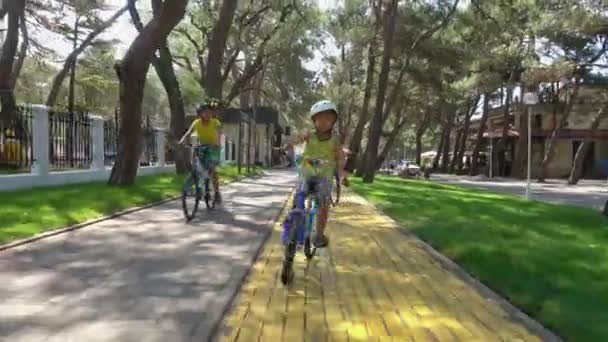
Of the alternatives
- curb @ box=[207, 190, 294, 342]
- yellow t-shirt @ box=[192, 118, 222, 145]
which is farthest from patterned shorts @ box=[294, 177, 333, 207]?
yellow t-shirt @ box=[192, 118, 222, 145]

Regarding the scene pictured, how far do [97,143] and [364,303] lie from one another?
609 inches

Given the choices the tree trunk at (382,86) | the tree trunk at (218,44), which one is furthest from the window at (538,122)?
the tree trunk at (218,44)

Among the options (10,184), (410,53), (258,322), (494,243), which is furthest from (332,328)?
(410,53)

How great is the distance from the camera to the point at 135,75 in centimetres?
1588

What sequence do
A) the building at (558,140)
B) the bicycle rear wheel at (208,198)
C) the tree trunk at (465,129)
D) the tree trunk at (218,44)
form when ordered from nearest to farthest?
1. the bicycle rear wheel at (208,198)
2. the tree trunk at (218,44)
3. the building at (558,140)
4. the tree trunk at (465,129)

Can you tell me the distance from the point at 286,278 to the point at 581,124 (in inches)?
2209

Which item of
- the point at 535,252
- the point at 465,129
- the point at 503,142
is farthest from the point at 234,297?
the point at 465,129

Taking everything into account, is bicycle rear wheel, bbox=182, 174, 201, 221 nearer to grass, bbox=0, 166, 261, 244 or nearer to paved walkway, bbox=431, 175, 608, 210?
grass, bbox=0, 166, 261, 244

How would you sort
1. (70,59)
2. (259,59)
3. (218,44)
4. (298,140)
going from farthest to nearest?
(259,59)
(70,59)
(218,44)
(298,140)

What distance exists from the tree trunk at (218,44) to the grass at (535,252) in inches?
419

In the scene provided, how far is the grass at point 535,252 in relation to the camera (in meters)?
5.45

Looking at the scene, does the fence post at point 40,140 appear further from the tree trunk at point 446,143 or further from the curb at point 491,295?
the tree trunk at point 446,143

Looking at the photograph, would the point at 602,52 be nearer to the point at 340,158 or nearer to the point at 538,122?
the point at 538,122

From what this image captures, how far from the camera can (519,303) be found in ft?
18.9
